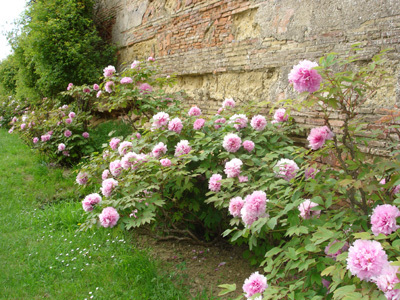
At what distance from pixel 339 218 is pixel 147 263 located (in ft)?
5.48

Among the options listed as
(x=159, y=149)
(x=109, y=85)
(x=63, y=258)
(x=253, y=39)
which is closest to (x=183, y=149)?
(x=159, y=149)

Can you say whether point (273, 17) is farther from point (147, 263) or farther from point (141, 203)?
point (147, 263)

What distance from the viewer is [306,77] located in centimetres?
162

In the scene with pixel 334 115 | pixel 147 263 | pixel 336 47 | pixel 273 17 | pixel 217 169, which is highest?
pixel 273 17

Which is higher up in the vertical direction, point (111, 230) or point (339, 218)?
point (339, 218)

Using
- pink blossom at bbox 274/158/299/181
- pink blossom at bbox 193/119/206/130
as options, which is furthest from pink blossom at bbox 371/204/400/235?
pink blossom at bbox 193/119/206/130

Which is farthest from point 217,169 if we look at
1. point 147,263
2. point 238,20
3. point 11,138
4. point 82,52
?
point 11,138

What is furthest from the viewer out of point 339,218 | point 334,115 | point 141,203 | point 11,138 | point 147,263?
point 11,138

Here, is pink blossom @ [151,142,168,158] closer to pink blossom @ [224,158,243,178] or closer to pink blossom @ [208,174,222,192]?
pink blossom @ [208,174,222,192]

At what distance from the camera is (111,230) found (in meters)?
3.57

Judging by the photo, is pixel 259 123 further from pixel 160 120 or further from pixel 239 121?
pixel 160 120

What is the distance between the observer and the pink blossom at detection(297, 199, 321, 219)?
193 centimetres

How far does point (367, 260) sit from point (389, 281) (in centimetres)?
9

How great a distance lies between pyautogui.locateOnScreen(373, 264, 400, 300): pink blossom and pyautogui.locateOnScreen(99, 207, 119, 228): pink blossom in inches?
72.2
